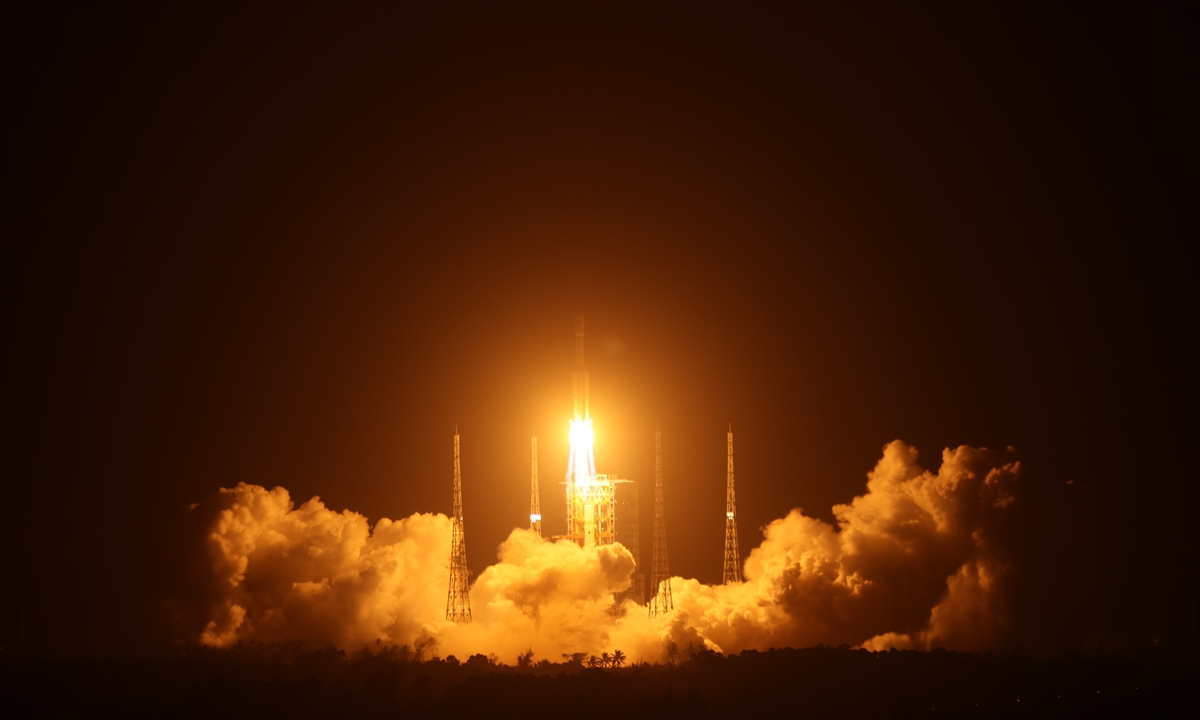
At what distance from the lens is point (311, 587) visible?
6231 centimetres

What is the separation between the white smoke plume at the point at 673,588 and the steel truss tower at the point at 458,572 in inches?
29.7

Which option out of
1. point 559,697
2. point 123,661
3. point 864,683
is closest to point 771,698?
point 864,683

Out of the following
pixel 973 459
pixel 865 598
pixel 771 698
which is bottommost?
pixel 771 698

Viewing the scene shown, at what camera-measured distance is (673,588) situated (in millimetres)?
63188

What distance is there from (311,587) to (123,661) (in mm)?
7341

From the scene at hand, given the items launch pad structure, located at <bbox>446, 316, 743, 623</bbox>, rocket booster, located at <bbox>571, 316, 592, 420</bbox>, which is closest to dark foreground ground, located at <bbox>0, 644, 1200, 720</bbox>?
launch pad structure, located at <bbox>446, 316, 743, 623</bbox>

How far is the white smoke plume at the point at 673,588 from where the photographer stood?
5878 centimetres

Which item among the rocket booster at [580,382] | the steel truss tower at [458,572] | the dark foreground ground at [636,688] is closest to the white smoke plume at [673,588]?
the steel truss tower at [458,572]

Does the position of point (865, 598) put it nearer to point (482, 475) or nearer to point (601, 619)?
point (601, 619)

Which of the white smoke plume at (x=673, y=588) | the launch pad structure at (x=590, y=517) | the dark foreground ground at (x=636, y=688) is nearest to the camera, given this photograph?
the dark foreground ground at (x=636, y=688)

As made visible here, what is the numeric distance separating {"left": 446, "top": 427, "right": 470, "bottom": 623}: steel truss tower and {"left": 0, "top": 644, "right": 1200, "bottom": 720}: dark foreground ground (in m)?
3.32

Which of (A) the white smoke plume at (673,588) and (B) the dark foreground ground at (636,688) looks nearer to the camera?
(B) the dark foreground ground at (636,688)

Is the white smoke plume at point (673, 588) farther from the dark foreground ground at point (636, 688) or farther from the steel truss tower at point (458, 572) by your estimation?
the dark foreground ground at point (636, 688)

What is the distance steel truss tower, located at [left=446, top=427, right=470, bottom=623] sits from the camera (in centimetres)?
5984
